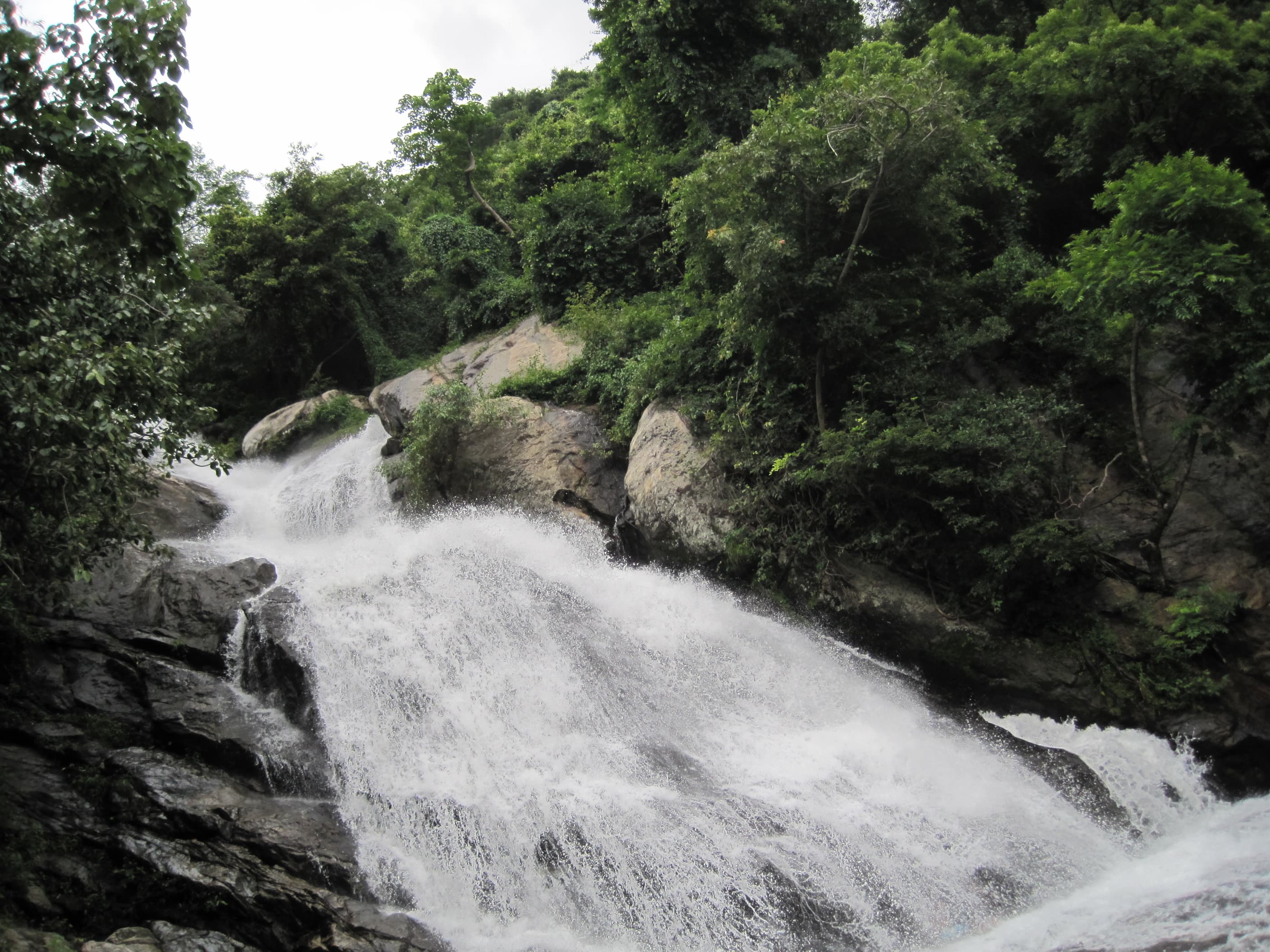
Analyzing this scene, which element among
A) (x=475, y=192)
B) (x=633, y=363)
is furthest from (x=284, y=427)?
(x=475, y=192)

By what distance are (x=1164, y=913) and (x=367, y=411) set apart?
18.3 m

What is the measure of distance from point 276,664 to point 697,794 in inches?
208

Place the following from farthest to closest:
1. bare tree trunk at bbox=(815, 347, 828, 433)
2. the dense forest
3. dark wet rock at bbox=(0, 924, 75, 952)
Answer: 1. bare tree trunk at bbox=(815, 347, 828, 433)
2. the dense forest
3. dark wet rock at bbox=(0, 924, 75, 952)

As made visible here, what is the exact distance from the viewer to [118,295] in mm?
8094

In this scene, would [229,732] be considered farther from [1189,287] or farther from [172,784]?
[1189,287]

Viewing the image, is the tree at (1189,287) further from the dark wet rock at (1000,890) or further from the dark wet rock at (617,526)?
the dark wet rock at (617,526)

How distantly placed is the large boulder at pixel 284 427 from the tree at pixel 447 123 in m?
8.49

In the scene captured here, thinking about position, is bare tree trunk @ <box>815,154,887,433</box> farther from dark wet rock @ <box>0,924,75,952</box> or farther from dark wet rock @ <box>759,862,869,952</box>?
dark wet rock @ <box>0,924,75,952</box>

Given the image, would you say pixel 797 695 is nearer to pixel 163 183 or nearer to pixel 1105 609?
pixel 1105 609

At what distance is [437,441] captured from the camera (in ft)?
48.0

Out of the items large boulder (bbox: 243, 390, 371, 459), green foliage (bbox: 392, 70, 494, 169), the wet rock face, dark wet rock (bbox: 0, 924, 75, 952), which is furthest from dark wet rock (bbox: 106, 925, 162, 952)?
green foliage (bbox: 392, 70, 494, 169)

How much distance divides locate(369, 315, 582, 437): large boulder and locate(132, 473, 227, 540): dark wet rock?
368 centimetres

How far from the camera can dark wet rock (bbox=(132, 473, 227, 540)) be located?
1402 cm

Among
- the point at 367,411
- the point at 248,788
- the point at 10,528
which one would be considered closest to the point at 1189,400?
the point at 248,788
